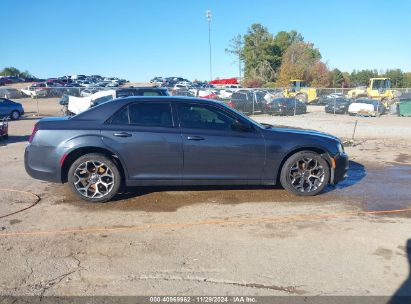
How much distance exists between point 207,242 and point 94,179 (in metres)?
2.25

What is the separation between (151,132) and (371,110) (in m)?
23.8

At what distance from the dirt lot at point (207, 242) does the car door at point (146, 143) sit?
42 centimetres

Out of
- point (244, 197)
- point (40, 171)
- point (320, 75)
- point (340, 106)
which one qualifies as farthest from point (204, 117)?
point (320, 75)

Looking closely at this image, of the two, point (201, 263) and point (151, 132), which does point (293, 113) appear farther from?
point (201, 263)

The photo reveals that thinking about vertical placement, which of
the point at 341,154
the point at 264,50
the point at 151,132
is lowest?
the point at 341,154

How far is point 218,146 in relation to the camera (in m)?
5.70

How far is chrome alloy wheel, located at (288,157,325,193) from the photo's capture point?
19.7 ft

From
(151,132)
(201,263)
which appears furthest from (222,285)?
(151,132)

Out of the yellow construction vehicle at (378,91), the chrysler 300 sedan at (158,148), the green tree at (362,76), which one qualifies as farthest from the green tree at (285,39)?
Answer: the chrysler 300 sedan at (158,148)

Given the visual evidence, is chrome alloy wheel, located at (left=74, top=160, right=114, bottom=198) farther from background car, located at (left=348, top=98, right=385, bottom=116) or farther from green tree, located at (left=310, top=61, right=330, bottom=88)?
green tree, located at (left=310, top=61, right=330, bottom=88)

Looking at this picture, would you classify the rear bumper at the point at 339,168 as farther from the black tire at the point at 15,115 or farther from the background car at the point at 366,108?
the background car at the point at 366,108

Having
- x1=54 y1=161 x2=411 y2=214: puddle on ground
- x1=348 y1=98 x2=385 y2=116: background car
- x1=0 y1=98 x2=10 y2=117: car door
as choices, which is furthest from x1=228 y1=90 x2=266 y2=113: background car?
x1=54 y1=161 x2=411 y2=214: puddle on ground

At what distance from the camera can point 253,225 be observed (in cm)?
481

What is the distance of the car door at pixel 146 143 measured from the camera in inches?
221
